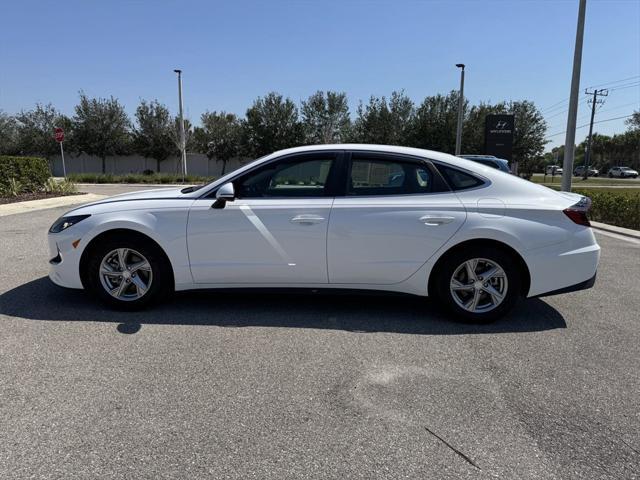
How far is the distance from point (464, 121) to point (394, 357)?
129 ft

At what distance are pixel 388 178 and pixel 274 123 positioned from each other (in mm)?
39536

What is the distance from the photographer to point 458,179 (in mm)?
4438

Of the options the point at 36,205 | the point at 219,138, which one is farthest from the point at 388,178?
the point at 219,138

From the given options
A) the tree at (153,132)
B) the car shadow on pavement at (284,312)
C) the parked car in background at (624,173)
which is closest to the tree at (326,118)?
the tree at (153,132)

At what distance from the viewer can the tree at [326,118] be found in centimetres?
4141

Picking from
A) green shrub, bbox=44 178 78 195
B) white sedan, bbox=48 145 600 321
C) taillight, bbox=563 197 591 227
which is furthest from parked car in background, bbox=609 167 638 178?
taillight, bbox=563 197 591 227

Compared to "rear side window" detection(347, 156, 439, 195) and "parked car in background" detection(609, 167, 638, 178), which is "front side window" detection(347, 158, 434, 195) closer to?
"rear side window" detection(347, 156, 439, 195)

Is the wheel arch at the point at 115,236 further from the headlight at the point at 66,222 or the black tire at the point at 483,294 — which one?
the black tire at the point at 483,294

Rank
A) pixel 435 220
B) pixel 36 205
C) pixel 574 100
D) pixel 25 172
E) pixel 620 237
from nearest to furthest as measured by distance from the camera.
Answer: pixel 435 220, pixel 620 237, pixel 574 100, pixel 36 205, pixel 25 172

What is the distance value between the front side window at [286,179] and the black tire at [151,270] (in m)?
0.98

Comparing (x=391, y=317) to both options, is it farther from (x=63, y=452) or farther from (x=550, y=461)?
(x=63, y=452)

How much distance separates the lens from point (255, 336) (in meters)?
4.06

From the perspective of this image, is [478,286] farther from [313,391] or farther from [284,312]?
[313,391]

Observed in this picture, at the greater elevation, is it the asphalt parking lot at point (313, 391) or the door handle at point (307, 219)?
the door handle at point (307, 219)
